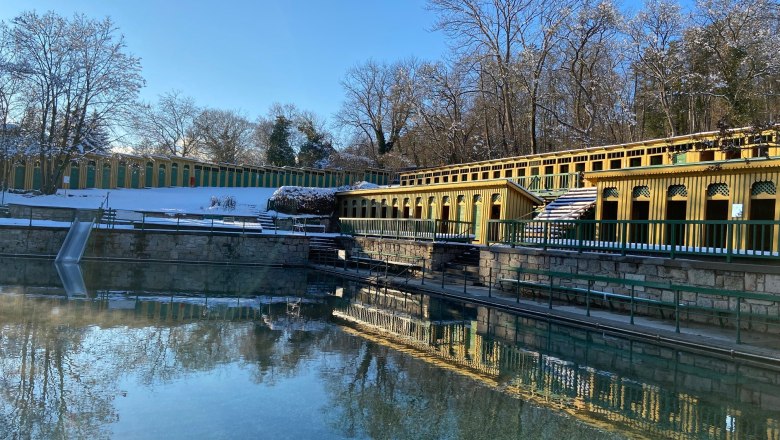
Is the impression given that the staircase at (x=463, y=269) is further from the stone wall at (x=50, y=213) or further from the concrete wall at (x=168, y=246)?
the stone wall at (x=50, y=213)

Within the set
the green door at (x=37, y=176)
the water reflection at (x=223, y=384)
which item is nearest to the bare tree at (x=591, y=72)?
the water reflection at (x=223, y=384)

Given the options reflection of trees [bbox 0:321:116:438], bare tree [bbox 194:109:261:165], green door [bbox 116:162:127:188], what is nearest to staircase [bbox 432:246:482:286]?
reflection of trees [bbox 0:321:116:438]

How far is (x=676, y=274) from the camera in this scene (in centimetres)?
1297

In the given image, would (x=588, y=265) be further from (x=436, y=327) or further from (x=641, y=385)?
(x=641, y=385)

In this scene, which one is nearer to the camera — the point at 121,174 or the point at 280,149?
the point at 121,174

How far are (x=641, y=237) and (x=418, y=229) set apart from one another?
10.2 meters

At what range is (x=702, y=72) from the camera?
30562mm

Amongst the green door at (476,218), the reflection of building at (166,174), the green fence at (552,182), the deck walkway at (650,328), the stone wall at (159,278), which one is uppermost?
the reflection of building at (166,174)

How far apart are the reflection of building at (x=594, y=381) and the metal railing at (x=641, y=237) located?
3.91 metres

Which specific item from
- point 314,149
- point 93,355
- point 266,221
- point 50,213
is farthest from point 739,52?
point 314,149

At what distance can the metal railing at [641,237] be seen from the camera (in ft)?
42.1

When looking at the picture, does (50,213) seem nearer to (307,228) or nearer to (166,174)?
(307,228)

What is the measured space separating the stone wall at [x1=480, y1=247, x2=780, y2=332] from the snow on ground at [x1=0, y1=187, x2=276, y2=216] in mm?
23433

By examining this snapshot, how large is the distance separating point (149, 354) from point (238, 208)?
29.3m
